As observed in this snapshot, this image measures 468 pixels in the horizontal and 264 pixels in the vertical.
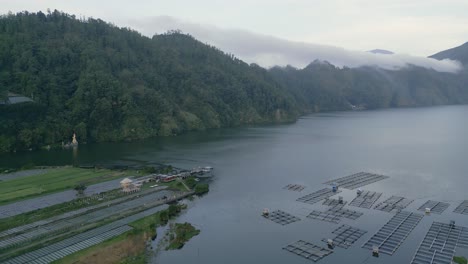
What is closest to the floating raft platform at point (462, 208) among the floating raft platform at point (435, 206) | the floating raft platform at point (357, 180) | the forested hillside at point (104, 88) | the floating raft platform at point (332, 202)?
the floating raft platform at point (435, 206)

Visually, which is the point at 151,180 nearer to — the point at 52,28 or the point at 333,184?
the point at 333,184

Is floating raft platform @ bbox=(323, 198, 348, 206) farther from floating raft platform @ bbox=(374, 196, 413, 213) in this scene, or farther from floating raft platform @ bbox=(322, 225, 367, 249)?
floating raft platform @ bbox=(322, 225, 367, 249)

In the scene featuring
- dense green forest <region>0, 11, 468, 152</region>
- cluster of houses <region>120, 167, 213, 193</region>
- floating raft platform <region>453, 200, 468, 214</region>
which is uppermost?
dense green forest <region>0, 11, 468, 152</region>

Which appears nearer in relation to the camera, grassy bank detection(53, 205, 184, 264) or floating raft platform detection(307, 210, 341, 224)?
grassy bank detection(53, 205, 184, 264)

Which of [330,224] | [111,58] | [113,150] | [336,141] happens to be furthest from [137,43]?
[330,224]

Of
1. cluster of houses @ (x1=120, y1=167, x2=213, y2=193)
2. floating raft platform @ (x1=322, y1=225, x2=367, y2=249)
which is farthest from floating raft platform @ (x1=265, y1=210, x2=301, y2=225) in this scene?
cluster of houses @ (x1=120, y1=167, x2=213, y2=193)

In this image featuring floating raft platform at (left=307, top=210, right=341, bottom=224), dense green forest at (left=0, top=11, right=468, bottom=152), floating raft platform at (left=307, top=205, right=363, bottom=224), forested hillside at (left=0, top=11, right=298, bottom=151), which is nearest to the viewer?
floating raft platform at (left=307, top=210, right=341, bottom=224)

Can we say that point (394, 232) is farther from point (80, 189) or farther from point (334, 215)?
point (80, 189)

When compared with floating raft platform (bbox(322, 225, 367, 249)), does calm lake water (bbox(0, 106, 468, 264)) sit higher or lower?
higher
